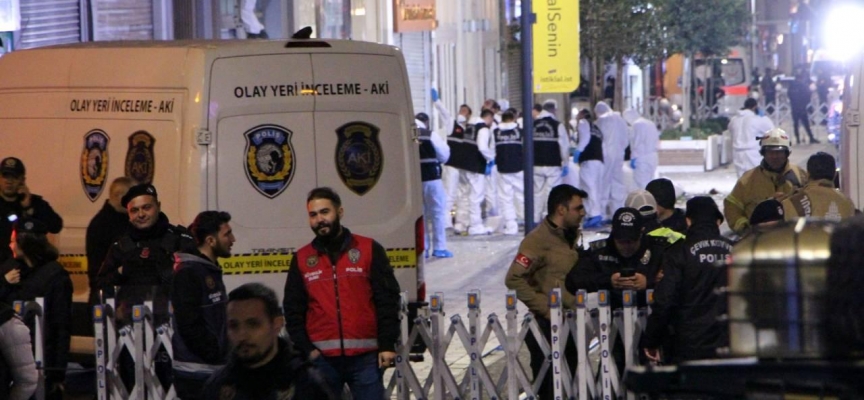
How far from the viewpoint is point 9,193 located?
10.0 m

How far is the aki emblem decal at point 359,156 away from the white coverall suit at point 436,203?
7503 millimetres

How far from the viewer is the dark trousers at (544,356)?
865 centimetres

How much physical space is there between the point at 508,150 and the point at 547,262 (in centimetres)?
1215

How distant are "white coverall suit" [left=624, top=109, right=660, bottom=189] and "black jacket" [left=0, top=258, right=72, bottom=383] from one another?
15.3 meters

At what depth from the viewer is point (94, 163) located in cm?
1026

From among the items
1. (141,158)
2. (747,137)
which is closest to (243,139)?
(141,158)

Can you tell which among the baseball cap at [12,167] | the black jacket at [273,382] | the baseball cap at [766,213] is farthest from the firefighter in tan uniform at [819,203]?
the black jacket at [273,382]

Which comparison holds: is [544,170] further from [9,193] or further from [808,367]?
[808,367]

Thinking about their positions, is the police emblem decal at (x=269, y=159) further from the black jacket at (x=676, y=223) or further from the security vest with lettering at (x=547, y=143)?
the security vest with lettering at (x=547, y=143)

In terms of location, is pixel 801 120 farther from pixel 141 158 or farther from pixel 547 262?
pixel 547 262

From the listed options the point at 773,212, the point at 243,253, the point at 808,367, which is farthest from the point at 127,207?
the point at 808,367

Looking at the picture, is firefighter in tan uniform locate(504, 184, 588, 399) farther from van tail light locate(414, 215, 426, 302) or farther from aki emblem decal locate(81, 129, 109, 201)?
aki emblem decal locate(81, 129, 109, 201)

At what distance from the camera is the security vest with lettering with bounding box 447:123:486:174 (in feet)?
68.2

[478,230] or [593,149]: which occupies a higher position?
[593,149]
